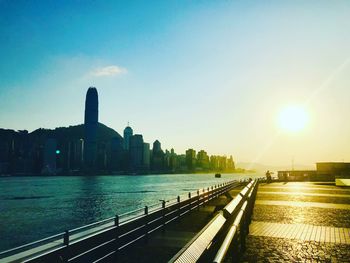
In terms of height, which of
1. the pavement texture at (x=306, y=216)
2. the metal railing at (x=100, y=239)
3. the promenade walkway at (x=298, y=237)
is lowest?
the pavement texture at (x=306, y=216)

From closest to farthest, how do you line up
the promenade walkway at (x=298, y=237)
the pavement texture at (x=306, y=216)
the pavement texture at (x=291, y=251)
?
the pavement texture at (x=291, y=251) → the promenade walkway at (x=298, y=237) → the pavement texture at (x=306, y=216)

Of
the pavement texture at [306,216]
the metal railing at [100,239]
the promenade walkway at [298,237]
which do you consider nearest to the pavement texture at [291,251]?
the promenade walkway at [298,237]

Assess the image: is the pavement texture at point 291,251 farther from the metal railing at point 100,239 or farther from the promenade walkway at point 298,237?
the metal railing at point 100,239

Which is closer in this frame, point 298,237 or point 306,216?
point 298,237

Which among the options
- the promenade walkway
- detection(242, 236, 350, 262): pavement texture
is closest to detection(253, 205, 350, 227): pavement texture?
the promenade walkway

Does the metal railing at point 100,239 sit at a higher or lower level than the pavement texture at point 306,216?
higher

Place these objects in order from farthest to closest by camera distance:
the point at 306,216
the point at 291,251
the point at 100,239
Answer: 1. the point at 306,216
2. the point at 291,251
3. the point at 100,239

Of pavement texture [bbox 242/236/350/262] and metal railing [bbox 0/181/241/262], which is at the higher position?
metal railing [bbox 0/181/241/262]

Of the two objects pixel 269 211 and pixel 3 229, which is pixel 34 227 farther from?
pixel 269 211

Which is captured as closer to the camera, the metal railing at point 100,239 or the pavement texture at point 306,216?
the metal railing at point 100,239

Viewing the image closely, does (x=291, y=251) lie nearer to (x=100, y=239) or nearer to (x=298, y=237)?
(x=298, y=237)

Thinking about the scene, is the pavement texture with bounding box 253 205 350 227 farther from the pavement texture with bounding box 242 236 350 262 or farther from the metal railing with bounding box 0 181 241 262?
the metal railing with bounding box 0 181 241 262

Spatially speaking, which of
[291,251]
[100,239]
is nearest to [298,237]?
[291,251]

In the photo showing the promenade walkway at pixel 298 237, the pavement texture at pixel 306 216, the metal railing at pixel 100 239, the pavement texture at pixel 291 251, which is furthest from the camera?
the pavement texture at pixel 306 216
